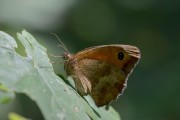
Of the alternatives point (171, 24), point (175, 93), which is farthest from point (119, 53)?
point (171, 24)

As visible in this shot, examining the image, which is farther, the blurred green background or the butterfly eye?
the blurred green background

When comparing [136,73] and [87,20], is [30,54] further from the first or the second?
[87,20]

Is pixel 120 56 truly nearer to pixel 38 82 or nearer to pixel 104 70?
pixel 104 70

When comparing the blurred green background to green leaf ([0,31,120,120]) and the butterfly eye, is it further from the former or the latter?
green leaf ([0,31,120,120])

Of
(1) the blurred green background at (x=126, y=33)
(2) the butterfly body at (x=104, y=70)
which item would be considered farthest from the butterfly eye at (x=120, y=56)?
(1) the blurred green background at (x=126, y=33)

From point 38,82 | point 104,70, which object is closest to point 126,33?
point 104,70

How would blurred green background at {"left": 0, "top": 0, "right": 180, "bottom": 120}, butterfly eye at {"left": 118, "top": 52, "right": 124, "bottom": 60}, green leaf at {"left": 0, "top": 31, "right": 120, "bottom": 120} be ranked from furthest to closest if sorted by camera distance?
blurred green background at {"left": 0, "top": 0, "right": 180, "bottom": 120} → butterfly eye at {"left": 118, "top": 52, "right": 124, "bottom": 60} → green leaf at {"left": 0, "top": 31, "right": 120, "bottom": 120}

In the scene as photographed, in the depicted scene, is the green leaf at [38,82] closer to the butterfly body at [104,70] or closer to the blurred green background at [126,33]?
the butterfly body at [104,70]

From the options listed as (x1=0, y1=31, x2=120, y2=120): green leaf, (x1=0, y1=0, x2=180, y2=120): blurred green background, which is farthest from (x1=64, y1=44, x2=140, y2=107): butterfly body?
(x1=0, y1=0, x2=180, y2=120): blurred green background
